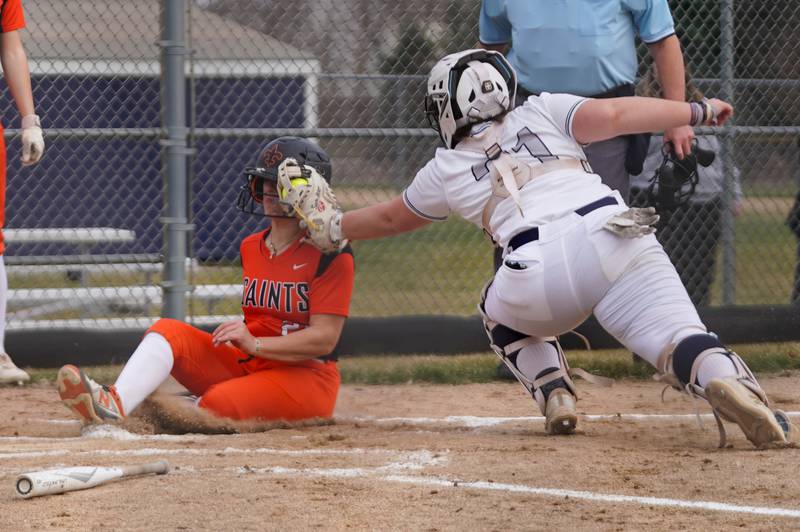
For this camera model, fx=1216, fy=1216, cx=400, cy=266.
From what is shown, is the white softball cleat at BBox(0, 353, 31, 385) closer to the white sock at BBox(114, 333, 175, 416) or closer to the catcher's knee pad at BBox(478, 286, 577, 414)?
the white sock at BBox(114, 333, 175, 416)

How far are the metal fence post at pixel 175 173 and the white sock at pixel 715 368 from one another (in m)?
3.25

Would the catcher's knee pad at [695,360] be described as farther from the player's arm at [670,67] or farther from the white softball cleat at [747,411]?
the player's arm at [670,67]

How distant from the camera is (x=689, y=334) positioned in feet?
12.7

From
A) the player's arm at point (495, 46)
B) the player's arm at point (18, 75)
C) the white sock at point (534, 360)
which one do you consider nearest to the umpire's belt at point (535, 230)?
the white sock at point (534, 360)

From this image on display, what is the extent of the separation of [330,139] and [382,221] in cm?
324

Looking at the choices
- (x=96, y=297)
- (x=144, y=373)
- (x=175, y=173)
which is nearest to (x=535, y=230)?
(x=144, y=373)

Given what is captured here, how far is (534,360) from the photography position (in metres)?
4.40

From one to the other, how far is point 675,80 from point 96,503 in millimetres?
3264

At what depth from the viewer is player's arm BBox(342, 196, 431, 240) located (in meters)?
4.41

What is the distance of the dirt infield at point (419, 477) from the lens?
10.1 ft

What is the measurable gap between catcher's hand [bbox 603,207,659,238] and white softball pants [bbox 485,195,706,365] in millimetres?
48

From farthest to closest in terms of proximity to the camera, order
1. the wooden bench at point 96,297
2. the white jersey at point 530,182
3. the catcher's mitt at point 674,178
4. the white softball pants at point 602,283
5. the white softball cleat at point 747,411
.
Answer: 1. the wooden bench at point 96,297
2. the catcher's mitt at point 674,178
3. the white jersey at point 530,182
4. the white softball pants at point 602,283
5. the white softball cleat at point 747,411

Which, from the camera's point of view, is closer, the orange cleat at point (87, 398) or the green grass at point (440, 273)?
the orange cleat at point (87, 398)

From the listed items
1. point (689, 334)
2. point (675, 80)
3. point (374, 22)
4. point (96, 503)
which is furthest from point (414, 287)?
point (96, 503)
